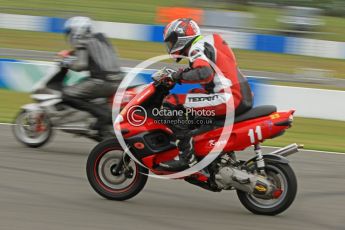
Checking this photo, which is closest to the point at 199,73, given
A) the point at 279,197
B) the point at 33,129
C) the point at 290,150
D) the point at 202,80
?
the point at 202,80

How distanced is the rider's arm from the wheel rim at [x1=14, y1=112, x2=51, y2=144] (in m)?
3.32

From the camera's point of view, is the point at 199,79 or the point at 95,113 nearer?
the point at 199,79

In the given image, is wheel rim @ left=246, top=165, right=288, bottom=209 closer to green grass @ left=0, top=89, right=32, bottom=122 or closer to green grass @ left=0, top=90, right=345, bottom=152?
green grass @ left=0, top=90, right=345, bottom=152

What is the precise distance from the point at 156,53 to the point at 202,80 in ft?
47.5

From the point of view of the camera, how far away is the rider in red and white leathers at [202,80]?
5996mm

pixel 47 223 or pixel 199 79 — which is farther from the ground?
pixel 199 79

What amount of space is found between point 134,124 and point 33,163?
2.11 metres

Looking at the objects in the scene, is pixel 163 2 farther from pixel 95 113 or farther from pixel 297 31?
pixel 95 113

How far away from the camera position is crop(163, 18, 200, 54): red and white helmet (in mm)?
6074

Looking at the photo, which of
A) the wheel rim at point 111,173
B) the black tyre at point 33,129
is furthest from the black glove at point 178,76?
the black tyre at point 33,129

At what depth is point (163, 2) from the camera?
2866cm

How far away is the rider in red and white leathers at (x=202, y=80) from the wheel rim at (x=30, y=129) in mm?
2991

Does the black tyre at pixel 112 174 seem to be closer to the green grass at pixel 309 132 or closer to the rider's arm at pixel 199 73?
the rider's arm at pixel 199 73

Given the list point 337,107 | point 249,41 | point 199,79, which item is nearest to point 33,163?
point 199,79
